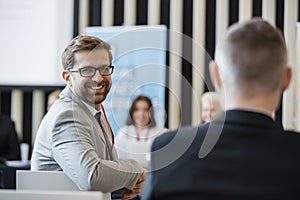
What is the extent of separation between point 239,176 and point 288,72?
286 mm

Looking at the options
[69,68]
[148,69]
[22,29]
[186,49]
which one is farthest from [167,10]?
[69,68]

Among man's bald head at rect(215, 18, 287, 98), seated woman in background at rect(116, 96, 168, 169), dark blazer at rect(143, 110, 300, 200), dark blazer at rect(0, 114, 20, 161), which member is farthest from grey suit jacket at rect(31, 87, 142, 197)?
dark blazer at rect(0, 114, 20, 161)

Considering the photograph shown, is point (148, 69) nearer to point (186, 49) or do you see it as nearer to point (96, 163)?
point (186, 49)

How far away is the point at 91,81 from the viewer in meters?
1.78

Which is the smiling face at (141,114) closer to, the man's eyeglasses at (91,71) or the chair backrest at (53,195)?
the man's eyeglasses at (91,71)

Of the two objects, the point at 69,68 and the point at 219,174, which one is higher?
the point at 69,68

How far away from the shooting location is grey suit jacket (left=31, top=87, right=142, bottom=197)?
1.67m

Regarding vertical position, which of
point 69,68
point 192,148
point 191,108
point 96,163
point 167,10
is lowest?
point 191,108

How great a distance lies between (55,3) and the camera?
20.1 ft

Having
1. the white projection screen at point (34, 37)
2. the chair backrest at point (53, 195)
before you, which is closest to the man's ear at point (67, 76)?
the chair backrest at point (53, 195)

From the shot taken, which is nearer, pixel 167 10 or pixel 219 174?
pixel 219 174

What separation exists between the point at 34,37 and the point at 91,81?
177 inches

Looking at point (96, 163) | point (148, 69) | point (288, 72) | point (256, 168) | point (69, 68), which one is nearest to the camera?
point (256, 168)

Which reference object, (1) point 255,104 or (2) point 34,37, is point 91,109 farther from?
(2) point 34,37
